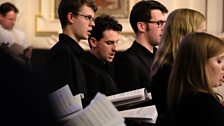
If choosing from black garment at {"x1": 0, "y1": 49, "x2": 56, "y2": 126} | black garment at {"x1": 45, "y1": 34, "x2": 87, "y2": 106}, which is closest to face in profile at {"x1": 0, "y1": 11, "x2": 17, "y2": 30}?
black garment at {"x1": 45, "y1": 34, "x2": 87, "y2": 106}

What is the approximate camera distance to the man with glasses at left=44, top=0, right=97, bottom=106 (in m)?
2.39

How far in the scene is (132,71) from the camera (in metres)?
2.69

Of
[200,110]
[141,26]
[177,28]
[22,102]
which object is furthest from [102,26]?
[22,102]

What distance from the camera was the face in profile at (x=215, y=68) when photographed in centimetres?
163

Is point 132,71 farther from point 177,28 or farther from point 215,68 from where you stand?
point 215,68

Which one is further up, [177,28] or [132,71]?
[177,28]

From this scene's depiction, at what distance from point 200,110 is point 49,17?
498 centimetres

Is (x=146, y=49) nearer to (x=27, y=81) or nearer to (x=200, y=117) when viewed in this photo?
(x=200, y=117)

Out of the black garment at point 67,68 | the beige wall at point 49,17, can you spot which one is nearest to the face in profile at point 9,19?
the beige wall at point 49,17

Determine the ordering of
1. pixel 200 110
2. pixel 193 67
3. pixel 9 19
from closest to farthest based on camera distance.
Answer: pixel 200 110
pixel 193 67
pixel 9 19

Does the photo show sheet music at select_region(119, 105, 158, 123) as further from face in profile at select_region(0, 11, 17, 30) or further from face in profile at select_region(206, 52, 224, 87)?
face in profile at select_region(0, 11, 17, 30)

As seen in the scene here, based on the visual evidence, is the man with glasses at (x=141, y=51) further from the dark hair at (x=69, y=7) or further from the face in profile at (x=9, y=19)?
the face in profile at (x=9, y=19)

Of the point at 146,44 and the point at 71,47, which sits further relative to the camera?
the point at 146,44

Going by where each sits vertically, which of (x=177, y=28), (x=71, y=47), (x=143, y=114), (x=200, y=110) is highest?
(x=177, y=28)
